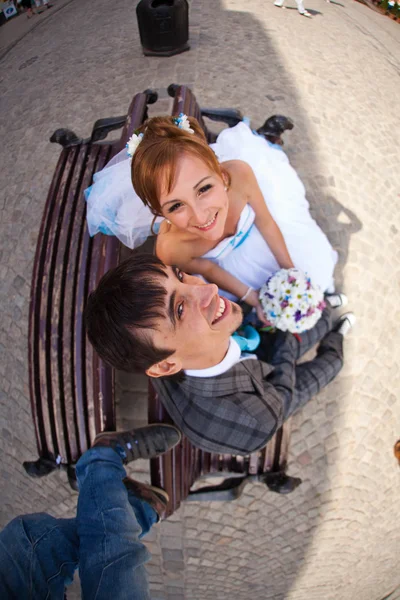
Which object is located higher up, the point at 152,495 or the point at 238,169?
the point at 238,169

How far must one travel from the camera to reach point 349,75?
15.0 feet

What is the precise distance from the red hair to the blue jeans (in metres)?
1.31

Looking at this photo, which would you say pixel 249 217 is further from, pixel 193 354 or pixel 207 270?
pixel 193 354

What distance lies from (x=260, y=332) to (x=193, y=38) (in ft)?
12.5

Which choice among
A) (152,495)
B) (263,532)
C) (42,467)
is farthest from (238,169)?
(263,532)

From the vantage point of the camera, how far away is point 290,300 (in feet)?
7.33

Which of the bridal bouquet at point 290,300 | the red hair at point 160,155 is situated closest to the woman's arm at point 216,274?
the bridal bouquet at point 290,300

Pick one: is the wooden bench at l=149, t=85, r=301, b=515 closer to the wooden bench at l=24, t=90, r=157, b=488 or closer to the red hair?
the wooden bench at l=24, t=90, r=157, b=488

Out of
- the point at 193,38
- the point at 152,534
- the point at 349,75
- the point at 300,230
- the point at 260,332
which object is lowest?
the point at 152,534

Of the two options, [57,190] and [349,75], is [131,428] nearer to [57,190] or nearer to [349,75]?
[57,190]

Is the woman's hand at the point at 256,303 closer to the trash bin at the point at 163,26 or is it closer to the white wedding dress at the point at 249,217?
the white wedding dress at the point at 249,217

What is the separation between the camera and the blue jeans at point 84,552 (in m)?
1.52

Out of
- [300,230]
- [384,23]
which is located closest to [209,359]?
[300,230]

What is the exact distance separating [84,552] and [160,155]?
Result: 1587mm
